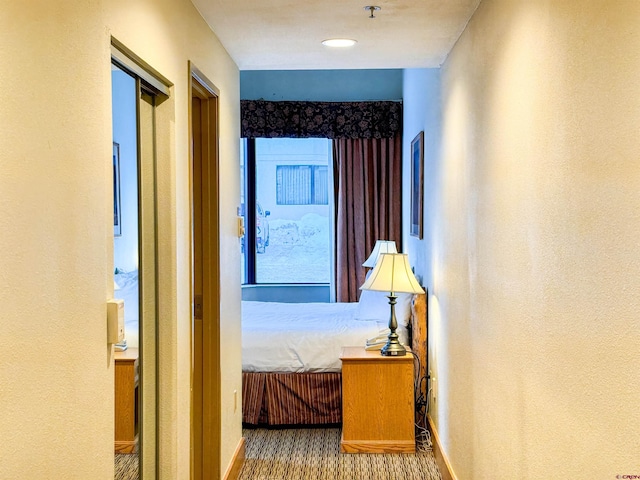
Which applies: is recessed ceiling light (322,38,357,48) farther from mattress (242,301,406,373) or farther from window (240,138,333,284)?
window (240,138,333,284)

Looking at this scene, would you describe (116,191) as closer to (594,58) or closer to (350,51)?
(594,58)

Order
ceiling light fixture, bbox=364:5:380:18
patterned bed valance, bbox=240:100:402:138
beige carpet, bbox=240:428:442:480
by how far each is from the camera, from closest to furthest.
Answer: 1. ceiling light fixture, bbox=364:5:380:18
2. beige carpet, bbox=240:428:442:480
3. patterned bed valance, bbox=240:100:402:138

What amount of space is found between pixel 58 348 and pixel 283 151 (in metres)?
6.09

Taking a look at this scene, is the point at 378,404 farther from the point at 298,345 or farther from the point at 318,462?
the point at 298,345

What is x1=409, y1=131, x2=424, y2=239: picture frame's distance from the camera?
4812 millimetres

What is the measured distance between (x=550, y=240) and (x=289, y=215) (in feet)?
19.0

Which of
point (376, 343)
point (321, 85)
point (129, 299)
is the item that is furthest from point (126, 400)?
point (321, 85)

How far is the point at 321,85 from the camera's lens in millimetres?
7078

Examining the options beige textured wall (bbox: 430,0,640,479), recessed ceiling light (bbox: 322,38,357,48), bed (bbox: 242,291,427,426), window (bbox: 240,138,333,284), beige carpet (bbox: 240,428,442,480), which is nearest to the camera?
beige textured wall (bbox: 430,0,640,479)

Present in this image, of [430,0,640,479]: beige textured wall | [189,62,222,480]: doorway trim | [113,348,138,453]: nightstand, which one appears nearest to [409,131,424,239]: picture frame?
[430,0,640,479]: beige textured wall

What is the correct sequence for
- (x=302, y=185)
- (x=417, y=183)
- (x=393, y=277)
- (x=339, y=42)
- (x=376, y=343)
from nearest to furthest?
(x=339, y=42)
(x=393, y=277)
(x=376, y=343)
(x=417, y=183)
(x=302, y=185)

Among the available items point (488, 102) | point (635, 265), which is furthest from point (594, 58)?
point (488, 102)

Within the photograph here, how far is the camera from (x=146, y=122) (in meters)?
2.34

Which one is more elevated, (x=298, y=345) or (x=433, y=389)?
Result: (x=298, y=345)
